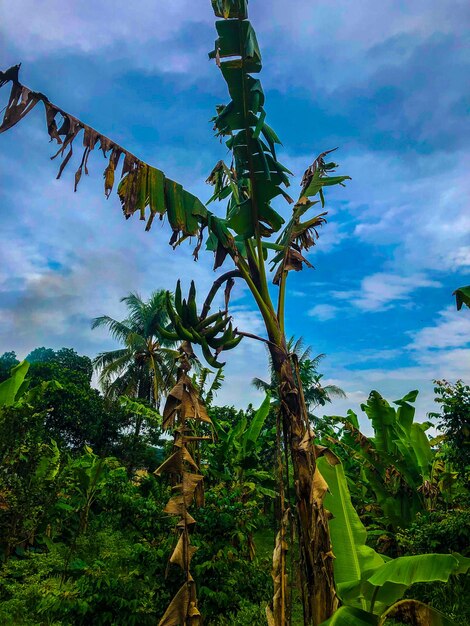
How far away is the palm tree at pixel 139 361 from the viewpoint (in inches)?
847

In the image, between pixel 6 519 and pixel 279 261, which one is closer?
pixel 279 261

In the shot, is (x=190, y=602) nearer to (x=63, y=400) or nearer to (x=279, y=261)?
(x=279, y=261)

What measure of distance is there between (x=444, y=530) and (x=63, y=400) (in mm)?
15885

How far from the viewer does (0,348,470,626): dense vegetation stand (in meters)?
4.93

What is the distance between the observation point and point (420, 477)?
8.24m

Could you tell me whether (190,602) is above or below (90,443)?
below

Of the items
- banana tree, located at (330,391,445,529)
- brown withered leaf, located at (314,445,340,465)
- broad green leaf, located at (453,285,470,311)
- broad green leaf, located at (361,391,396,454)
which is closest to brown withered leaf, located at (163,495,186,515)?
brown withered leaf, located at (314,445,340,465)

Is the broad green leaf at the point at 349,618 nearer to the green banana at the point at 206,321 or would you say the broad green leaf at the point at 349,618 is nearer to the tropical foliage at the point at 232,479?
the tropical foliage at the point at 232,479

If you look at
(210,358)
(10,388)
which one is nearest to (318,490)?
(210,358)

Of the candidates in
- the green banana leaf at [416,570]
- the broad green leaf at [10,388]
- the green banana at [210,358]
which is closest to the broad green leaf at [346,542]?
the green banana leaf at [416,570]

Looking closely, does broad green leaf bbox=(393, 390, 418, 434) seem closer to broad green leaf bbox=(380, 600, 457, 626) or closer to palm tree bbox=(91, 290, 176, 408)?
broad green leaf bbox=(380, 600, 457, 626)

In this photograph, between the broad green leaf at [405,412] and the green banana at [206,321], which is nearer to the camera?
the green banana at [206,321]

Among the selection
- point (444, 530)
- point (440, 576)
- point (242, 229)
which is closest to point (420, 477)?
point (444, 530)

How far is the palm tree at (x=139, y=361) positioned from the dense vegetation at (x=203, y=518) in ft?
35.3
